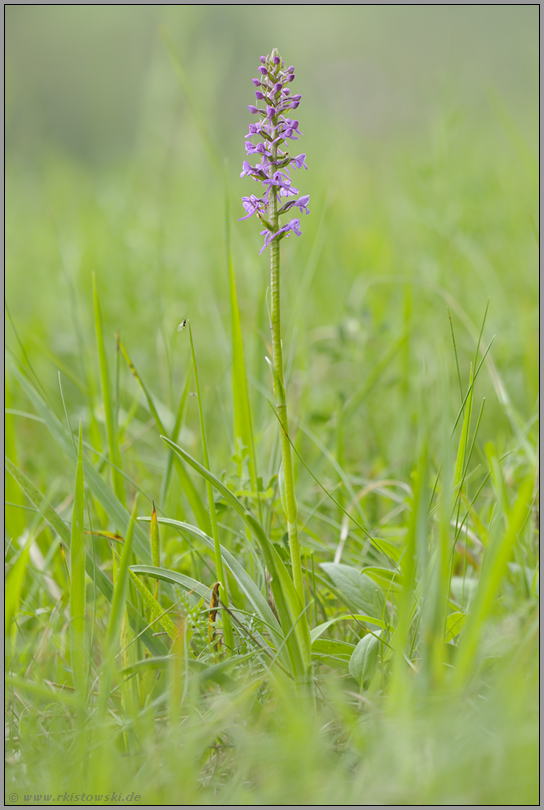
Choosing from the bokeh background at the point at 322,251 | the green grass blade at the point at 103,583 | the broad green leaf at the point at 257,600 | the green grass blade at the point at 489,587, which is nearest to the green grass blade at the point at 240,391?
the bokeh background at the point at 322,251

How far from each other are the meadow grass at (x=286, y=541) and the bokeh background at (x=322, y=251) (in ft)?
0.14

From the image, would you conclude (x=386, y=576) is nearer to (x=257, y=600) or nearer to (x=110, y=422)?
(x=257, y=600)

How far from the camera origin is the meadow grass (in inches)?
48.8

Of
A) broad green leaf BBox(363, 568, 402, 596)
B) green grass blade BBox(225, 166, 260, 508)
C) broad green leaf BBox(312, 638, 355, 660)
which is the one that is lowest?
broad green leaf BBox(312, 638, 355, 660)

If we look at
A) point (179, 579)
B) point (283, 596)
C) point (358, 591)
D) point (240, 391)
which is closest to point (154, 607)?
point (179, 579)

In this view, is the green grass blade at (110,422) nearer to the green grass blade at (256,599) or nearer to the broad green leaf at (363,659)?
the green grass blade at (256,599)

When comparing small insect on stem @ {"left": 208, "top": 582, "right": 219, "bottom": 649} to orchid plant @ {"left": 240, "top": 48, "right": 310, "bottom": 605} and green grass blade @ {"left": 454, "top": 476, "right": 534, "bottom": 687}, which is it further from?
green grass blade @ {"left": 454, "top": 476, "right": 534, "bottom": 687}

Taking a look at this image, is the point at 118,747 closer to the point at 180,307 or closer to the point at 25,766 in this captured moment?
the point at 25,766

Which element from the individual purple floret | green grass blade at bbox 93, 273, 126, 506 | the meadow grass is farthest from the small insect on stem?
the individual purple floret

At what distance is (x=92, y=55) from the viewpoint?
16266mm

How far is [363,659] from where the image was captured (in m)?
1.59

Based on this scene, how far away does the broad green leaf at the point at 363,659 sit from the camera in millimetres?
1588

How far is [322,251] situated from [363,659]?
118 inches

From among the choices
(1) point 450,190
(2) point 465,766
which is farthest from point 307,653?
(1) point 450,190
